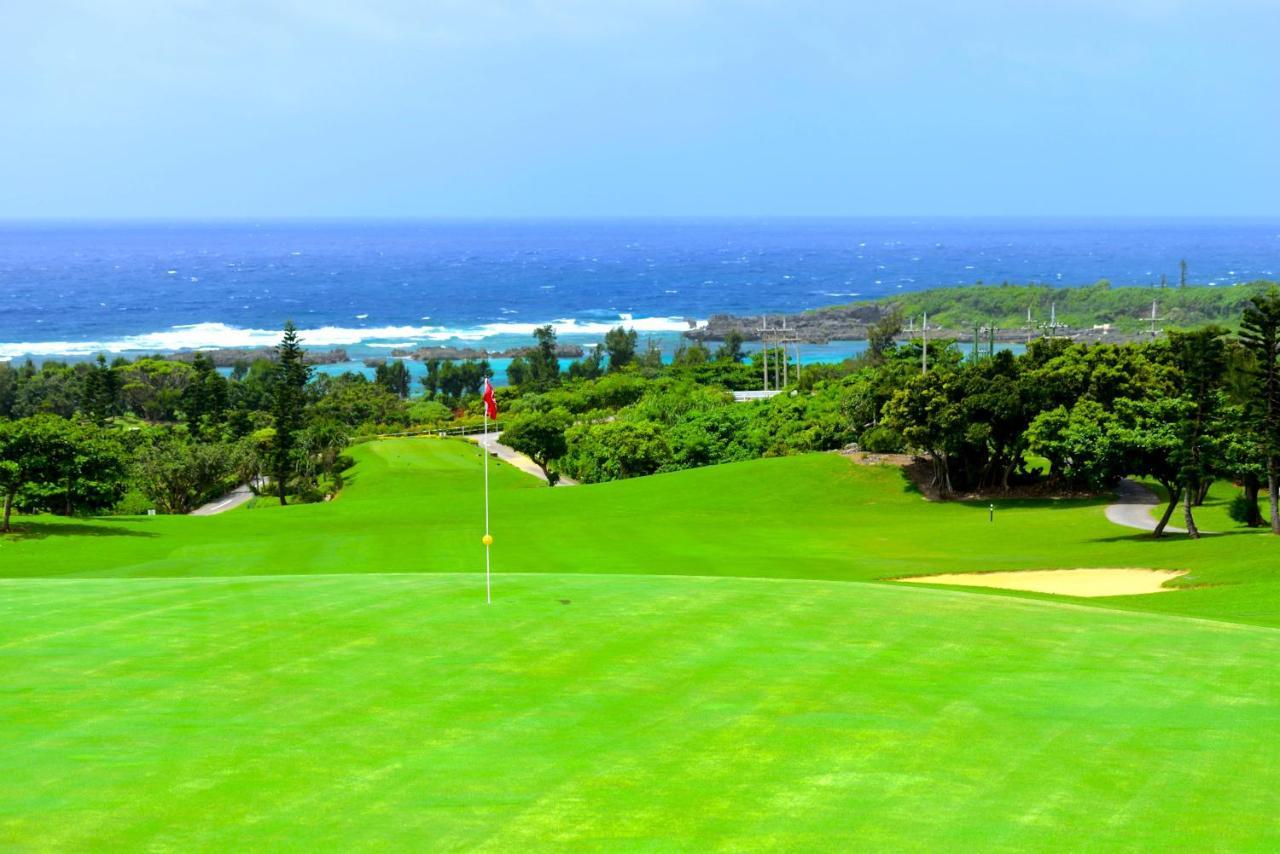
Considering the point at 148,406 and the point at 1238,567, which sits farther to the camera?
the point at 148,406

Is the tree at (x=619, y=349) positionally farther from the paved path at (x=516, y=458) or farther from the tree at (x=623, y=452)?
the tree at (x=623, y=452)

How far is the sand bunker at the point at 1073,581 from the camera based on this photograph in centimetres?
3309

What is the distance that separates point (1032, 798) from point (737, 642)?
7.01 meters

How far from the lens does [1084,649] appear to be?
19547 millimetres

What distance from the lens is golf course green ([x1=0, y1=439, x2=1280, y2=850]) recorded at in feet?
38.6

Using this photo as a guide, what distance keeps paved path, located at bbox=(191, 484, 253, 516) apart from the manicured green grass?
5289 centimetres

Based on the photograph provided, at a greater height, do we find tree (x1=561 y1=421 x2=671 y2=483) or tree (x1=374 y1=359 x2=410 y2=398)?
tree (x1=561 y1=421 x2=671 y2=483)

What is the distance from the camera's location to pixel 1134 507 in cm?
5300

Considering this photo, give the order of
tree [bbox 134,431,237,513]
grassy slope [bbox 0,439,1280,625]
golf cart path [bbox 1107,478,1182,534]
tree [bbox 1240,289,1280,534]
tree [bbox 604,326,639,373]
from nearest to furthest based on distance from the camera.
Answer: grassy slope [bbox 0,439,1280,625] → tree [bbox 1240,289,1280,534] → golf cart path [bbox 1107,478,1182,534] → tree [bbox 134,431,237,513] → tree [bbox 604,326,639,373]

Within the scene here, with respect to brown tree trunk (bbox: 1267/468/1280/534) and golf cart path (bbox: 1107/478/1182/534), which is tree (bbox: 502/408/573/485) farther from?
brown tree trunk (bbox: 1267/468/1280/534)

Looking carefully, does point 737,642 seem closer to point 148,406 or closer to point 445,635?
point 445,635

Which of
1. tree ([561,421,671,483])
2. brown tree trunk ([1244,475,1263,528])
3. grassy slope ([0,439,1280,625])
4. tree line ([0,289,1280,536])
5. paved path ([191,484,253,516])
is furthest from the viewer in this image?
paved path ([191,484,253,516])

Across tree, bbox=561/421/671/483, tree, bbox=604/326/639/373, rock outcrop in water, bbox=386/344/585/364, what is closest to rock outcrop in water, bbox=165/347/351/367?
rock outcrop in water, bbox=386/344/585/364

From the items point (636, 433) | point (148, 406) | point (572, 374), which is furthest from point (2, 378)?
point (636, 433)
